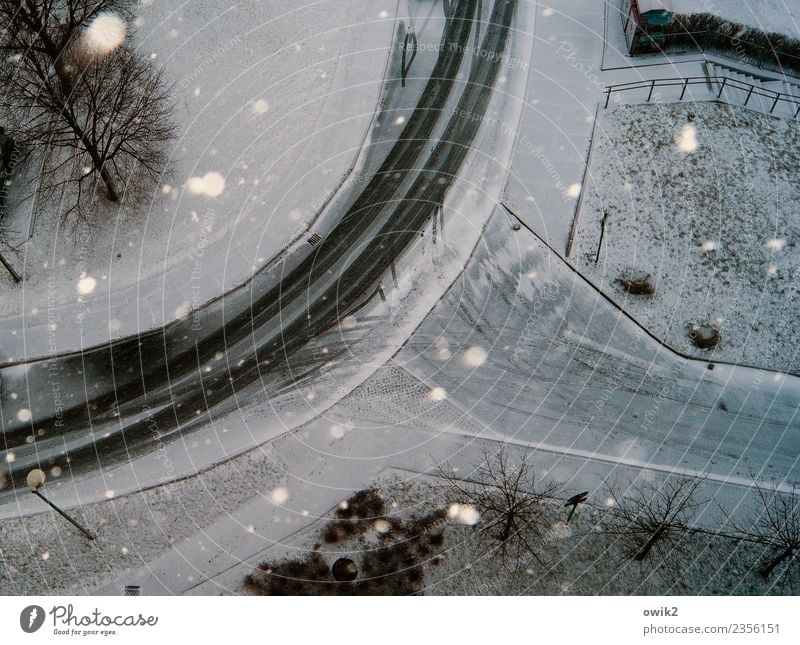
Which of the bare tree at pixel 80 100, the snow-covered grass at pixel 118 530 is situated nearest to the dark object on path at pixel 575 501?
the snow-covered grass at pixel 118 530

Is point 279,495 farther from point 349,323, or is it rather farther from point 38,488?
point 38,488

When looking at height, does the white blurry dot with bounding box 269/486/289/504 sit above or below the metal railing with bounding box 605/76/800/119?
below

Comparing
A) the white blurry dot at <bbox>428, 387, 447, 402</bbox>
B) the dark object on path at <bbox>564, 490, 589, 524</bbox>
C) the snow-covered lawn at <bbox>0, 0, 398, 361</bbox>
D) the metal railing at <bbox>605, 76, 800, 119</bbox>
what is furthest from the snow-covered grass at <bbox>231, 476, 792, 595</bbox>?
the metal railing at <bbox>605, 76, 800, 119</bbox>

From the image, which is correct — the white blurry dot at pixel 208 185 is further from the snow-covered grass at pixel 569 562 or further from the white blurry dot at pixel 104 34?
the snow-covered grass at pixel 569 562

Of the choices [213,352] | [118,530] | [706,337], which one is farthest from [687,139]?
[118,530]

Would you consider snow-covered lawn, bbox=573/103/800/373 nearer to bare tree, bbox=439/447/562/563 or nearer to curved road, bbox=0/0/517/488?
curved road, bbox=0/0/517/488
